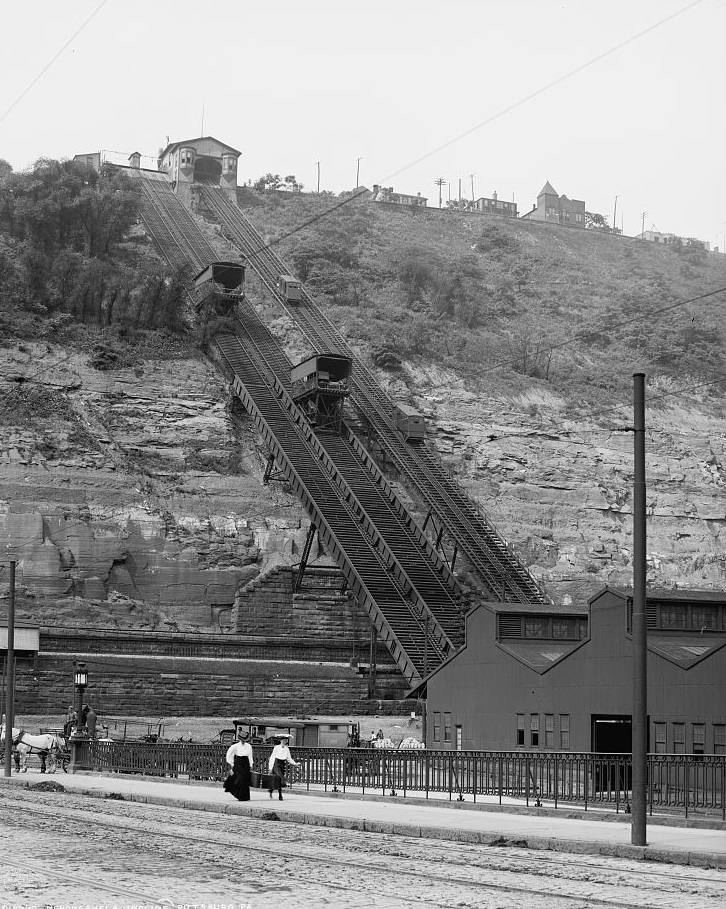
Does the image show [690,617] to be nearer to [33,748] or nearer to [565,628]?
[565,628]

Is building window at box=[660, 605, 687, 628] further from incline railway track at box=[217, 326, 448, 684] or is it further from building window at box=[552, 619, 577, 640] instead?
incline railway track at box=[217, 326, 448, 684]

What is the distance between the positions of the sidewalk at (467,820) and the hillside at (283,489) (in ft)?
105

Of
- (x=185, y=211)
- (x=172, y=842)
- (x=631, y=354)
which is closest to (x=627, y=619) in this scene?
(x=172, y=842)

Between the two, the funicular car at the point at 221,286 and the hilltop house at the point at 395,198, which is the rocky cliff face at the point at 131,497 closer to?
the funicular car at the point at 221,286

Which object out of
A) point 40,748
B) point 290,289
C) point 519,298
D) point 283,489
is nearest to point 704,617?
point 40,748

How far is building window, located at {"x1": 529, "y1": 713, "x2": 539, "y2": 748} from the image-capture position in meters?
38.5

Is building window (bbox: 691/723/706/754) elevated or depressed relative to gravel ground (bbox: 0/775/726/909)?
elevated

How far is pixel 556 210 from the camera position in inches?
6275

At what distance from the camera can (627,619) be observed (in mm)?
36500

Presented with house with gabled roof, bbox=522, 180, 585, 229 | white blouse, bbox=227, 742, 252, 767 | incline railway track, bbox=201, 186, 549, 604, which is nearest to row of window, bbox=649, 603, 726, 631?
white blouse, bbox=227, 742, 252, 767

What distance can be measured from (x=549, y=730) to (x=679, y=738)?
209 inches

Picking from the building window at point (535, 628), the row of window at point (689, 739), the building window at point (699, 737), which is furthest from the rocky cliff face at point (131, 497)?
the building window at point (699, 737)

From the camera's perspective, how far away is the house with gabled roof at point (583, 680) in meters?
33.4

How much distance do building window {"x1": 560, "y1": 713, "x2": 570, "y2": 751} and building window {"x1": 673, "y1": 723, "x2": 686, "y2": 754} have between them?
4.10m
